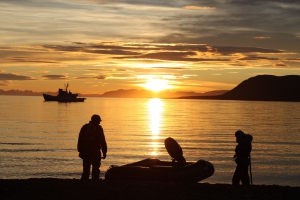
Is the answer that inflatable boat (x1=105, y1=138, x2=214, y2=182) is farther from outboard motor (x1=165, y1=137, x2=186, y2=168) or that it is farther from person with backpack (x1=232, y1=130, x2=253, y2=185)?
person with backpack (x1=232, y1=130, x2=253, y2=185)

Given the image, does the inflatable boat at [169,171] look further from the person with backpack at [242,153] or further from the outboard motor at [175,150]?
the person with backpack at [242,153]

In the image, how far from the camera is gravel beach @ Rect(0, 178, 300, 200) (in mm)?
11859

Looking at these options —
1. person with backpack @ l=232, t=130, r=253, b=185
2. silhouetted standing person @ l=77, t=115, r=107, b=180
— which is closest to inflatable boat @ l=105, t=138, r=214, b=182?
silhouetted standing person @ l=77, t=115, r=107, b=180

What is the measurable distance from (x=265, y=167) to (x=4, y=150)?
23035 mm

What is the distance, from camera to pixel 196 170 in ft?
55.6

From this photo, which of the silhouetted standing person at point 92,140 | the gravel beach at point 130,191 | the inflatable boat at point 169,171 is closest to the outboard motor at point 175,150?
the inflatable boat at point 169,171

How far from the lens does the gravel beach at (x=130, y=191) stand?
11.9 m

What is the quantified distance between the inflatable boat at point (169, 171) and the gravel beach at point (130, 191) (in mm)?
2322

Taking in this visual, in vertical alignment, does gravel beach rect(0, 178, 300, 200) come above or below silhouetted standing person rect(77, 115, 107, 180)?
below

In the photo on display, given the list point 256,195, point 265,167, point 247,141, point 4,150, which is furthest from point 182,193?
point 4,150

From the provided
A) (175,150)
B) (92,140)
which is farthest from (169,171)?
(92,140)

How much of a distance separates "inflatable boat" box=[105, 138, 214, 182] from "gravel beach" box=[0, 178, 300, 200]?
2.32 meters

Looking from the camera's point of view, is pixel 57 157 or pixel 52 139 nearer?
pixel 57 157

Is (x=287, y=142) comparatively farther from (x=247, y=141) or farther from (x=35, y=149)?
(x=247, y=141)
